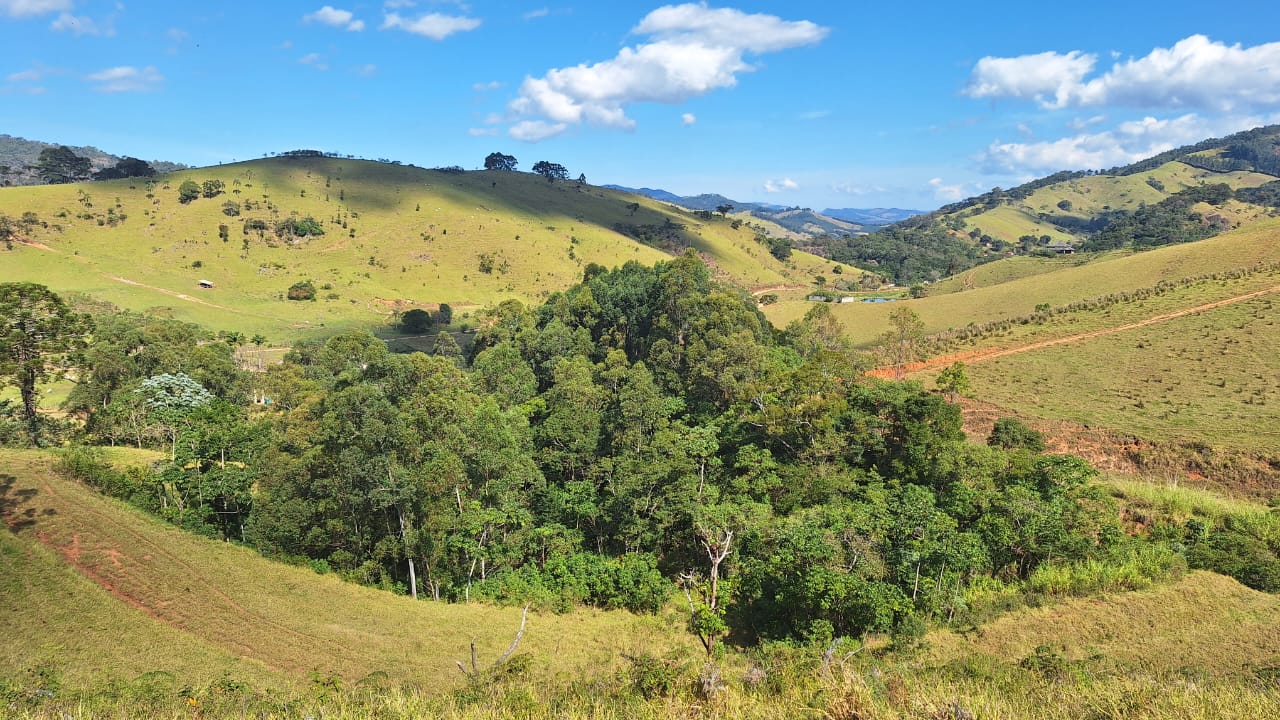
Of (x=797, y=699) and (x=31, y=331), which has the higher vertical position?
(x=31, y=331)

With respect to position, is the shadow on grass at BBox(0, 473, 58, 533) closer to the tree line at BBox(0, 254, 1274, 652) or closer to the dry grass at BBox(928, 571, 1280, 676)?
the tree line at BBox(0, 254, 1274, 652)

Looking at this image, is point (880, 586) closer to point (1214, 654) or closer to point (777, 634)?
point (777, 634)

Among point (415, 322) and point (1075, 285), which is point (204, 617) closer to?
point (415, 322)

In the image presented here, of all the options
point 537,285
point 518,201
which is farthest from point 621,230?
point 537,285

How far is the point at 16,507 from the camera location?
23.2 metres

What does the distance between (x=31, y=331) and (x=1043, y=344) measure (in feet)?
220

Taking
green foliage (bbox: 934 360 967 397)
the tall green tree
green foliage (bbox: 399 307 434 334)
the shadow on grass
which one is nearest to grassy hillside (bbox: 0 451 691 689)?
the shadow on grass

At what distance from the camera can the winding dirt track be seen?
156 feet

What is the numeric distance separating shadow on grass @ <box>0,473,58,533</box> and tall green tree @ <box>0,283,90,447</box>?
837 centimetres

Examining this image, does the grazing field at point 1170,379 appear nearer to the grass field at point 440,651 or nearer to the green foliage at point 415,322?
the grass field at point 440,651

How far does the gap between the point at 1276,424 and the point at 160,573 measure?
50548 mm

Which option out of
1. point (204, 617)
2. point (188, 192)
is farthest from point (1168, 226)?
point (188, 192)

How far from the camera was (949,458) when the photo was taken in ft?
80.4

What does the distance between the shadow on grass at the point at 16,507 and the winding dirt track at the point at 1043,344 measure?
4930cm
